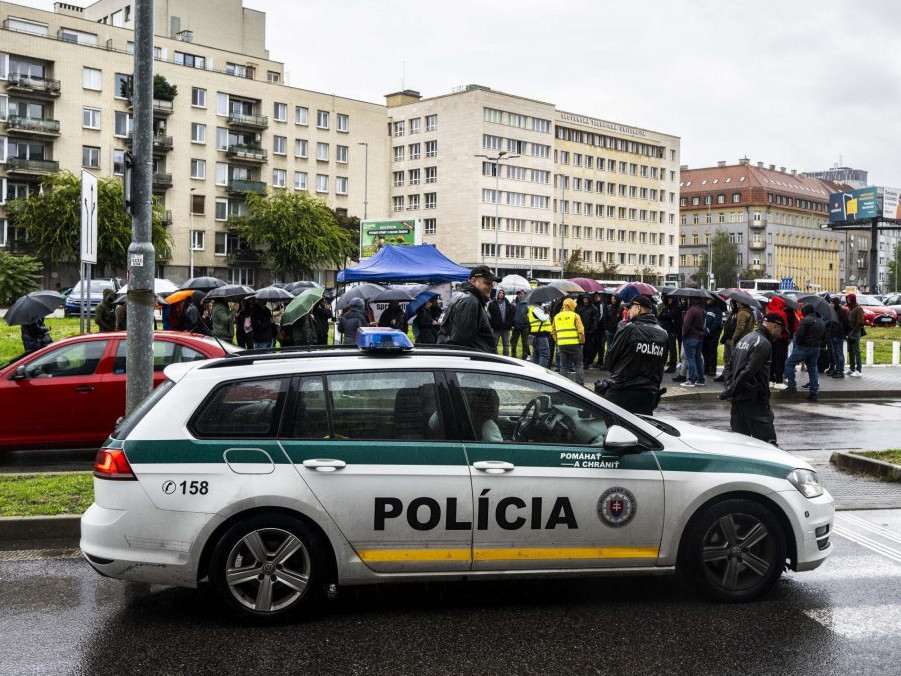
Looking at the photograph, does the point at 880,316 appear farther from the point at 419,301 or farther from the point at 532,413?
the point at 532,413

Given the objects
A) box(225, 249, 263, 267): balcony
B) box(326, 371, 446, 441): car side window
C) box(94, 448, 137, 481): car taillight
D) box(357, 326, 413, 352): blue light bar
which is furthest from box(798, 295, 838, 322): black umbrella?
box(225, 249, 263, 267): balcony

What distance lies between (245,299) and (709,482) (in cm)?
1354

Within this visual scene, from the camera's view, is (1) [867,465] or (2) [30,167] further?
(2) [30,167]

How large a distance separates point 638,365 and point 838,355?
15192mm

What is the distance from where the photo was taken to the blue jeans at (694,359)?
741 inches

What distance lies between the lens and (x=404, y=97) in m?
104

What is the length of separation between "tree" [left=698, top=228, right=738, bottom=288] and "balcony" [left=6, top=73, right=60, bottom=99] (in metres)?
87.8

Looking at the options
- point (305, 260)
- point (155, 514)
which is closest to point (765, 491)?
point (155, 514)

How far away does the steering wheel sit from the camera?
5.58 metres

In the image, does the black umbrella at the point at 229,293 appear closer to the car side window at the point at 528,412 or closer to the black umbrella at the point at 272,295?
the black umbrella at the point at 272,295

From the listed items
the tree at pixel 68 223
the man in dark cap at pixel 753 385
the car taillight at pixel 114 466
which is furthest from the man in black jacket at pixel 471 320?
the tree at pixel 68 223

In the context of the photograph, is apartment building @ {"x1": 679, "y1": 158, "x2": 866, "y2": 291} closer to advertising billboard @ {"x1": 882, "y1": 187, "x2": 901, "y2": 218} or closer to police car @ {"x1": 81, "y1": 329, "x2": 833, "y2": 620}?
advertising billboard @ {"x1": 882, "y1": 187, "x2": 901, "y2": 218}

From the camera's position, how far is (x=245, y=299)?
17.9 meters

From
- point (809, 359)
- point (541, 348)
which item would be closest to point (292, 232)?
point (541, 348)
